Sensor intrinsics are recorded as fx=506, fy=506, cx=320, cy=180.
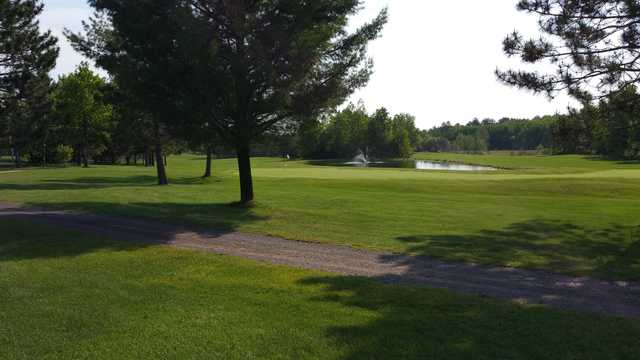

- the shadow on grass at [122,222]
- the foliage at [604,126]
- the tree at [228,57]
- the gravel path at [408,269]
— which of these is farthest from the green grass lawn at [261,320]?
the foliage at [604,126]

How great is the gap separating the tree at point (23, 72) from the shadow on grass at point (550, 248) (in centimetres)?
4447

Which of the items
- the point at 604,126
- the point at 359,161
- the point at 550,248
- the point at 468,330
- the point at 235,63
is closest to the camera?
the point at 468,330

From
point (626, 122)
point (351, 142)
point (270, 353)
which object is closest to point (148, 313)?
point (270, 353)

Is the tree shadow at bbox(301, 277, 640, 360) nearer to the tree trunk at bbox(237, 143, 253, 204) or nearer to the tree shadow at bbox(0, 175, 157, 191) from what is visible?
the tree trunk at bbox(237, 143, 253, 204)

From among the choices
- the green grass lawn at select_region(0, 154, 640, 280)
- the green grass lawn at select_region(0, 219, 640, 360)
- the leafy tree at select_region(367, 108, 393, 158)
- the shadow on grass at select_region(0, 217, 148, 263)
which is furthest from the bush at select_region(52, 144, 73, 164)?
the leafy tree at select_region(367, 108, 393, 158)

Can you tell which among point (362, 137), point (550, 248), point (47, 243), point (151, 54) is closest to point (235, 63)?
point (151, 54)

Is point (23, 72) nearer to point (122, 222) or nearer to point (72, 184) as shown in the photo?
point (72, 184)

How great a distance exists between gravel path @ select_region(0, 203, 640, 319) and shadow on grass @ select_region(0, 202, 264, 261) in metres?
0.06

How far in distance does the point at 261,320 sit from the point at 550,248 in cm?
926

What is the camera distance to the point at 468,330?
6848 mm

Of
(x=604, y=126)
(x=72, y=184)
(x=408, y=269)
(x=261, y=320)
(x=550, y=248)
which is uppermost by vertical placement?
(x=604, y=126)

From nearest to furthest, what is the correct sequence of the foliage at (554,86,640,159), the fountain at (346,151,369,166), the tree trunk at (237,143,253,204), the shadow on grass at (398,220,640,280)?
the shadow on grass at (398,220,640,280), the foliage at (554,86,640,159), the tree trunk at (237,143,253,204), the fountain at (346,151,369,166)

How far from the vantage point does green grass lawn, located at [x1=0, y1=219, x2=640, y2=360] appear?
20.4 feet

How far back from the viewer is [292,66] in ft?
59.5
